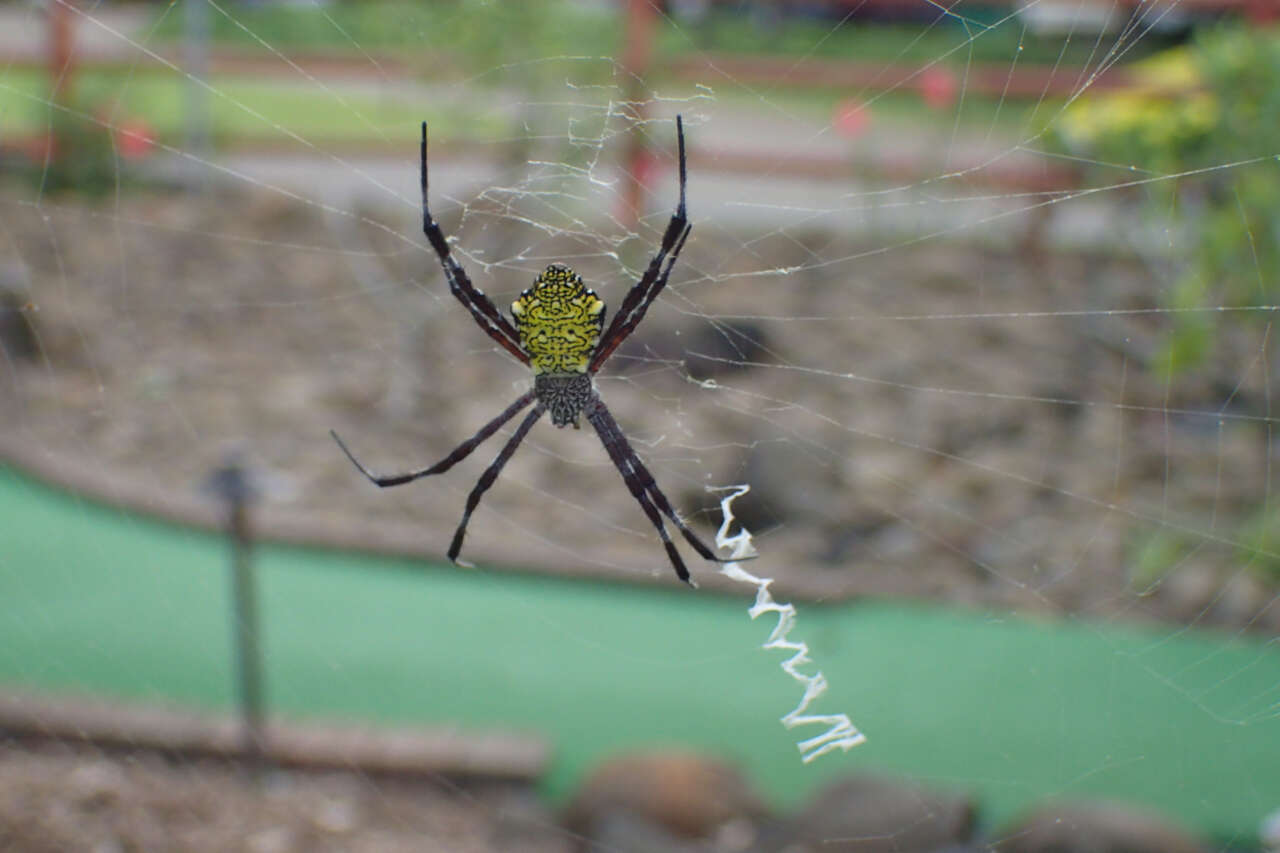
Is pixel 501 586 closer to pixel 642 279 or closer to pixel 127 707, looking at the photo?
pixel 127 707

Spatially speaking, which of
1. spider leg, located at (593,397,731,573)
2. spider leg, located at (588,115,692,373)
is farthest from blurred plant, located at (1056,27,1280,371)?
spider leg, located at (588,115,692,373)

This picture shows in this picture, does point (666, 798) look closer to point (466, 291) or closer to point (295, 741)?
point (295, 741)

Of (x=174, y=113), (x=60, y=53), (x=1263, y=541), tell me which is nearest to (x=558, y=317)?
(x=1263, y=541)

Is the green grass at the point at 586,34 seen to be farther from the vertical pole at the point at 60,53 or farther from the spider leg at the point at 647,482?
the vertical pole at the point at 60,53

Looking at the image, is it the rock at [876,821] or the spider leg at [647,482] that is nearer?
the spider leg at [647,482]

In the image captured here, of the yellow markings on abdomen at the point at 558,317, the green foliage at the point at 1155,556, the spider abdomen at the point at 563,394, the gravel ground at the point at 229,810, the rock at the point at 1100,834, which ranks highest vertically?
the yellow markings on abdomen at the point at 558,317

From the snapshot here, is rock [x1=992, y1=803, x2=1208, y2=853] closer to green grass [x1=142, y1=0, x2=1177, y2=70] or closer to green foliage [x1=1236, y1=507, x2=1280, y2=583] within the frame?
green foliage [x1=1236, y1=507, x2=1280, y2=583]

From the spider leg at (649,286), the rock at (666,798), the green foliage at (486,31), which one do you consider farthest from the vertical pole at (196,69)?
the spider leg at (649,286)

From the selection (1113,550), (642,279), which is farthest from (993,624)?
(642,279)
